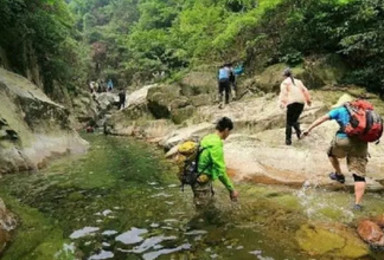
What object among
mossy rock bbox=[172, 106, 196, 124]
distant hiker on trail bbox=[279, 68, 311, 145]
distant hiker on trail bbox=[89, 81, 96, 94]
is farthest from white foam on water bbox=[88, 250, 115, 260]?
distant hiker on trail bbox=[89, 81, 96, 94]

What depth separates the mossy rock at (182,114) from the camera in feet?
70.0

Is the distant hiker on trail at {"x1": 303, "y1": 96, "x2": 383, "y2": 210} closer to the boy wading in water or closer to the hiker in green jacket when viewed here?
the boy wading in water

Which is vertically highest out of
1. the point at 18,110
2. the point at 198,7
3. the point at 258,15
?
the point at 198,7

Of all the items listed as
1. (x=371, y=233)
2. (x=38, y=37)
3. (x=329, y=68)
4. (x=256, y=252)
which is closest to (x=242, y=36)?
(x=329, y=68)

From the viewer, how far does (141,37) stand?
33.4 m

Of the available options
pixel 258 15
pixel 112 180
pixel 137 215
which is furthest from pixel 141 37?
pixel 137 215

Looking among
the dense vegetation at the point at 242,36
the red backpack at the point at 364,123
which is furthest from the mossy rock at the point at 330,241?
the dense vegetation at the point at 242,36

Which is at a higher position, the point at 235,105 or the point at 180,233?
the point at 235,105

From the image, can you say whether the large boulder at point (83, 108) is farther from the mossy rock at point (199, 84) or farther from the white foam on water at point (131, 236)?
the white foam on water at point (131, 236)

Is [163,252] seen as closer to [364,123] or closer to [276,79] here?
[364,123]

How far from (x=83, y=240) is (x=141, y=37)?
27694 mm

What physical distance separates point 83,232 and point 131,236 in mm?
927

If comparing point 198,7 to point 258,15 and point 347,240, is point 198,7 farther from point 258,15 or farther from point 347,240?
point 347,240

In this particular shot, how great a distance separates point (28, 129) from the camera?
1522cm
